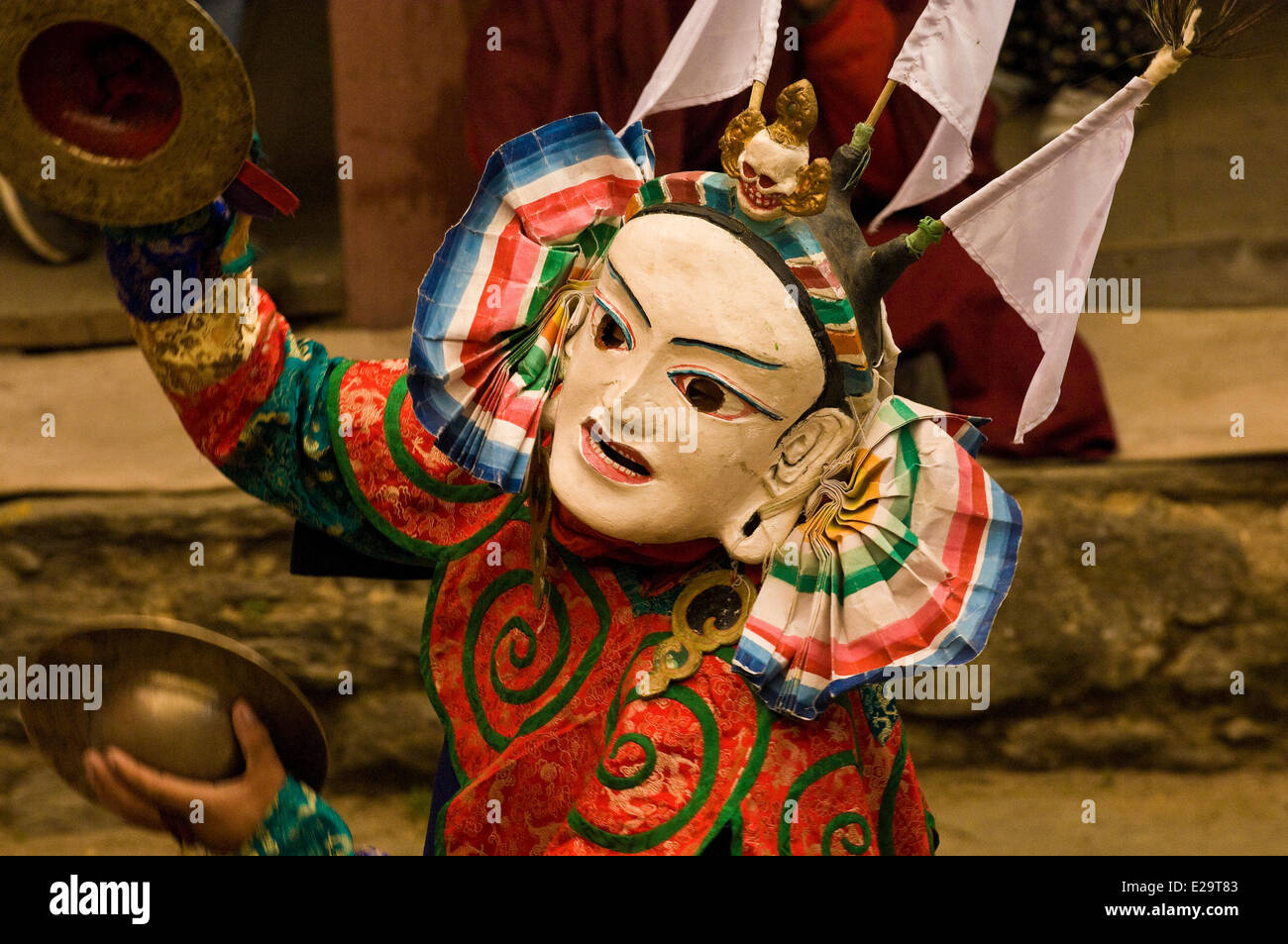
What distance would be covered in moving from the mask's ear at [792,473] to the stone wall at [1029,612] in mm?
1868

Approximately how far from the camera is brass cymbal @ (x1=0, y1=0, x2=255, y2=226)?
1.74 metres

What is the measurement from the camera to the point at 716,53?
2.01 m

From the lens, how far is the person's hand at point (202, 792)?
1.83m

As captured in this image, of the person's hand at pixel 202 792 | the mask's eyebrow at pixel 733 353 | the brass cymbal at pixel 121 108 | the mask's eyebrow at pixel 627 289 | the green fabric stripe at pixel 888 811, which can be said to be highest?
the brass cymbal at pixel 121 108

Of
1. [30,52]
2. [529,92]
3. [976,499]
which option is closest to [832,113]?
[529,92]

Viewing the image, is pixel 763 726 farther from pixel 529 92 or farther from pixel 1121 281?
pixel 1121 281

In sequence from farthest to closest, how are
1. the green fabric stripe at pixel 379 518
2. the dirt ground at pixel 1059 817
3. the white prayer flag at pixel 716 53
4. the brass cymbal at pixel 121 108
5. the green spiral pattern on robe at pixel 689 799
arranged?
the dirt ground at pixel 1059 817 → the green fabric stripe at pixel 379 518 → the white prayer flag at pixel 716 53 → the green spiral pattern on robe at pixel 689 799 → the brass cymbal at pixel 121 108

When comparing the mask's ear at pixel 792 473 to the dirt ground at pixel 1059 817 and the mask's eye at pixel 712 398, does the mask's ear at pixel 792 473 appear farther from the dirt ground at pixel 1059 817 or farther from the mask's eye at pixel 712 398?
the dirt ground at pixel 1059 817

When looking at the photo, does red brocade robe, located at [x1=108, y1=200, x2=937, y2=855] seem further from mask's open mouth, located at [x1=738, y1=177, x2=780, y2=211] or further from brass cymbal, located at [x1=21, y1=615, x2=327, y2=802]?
mask's open mouth, located at [x1=738, y1=177, x2=780, y2=211]

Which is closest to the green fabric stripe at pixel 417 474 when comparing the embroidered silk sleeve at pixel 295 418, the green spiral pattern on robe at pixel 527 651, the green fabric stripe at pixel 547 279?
the embroidered silk sleeve at pixel 295 418

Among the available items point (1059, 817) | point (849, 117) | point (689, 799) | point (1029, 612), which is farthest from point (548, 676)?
point (1059, 817)

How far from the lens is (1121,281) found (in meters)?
4.29

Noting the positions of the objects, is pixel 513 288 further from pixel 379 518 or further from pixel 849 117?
pixel 849 117

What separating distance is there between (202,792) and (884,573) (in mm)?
758
